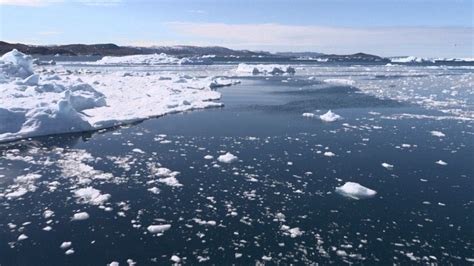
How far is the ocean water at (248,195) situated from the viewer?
661 centimetres

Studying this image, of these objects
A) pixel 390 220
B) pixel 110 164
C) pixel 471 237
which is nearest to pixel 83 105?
pixel 110 164

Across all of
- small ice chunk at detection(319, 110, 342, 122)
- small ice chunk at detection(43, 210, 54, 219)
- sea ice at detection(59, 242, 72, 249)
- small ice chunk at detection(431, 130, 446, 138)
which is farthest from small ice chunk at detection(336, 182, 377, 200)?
small ice chunk at detection(319, 110, 342, 122)

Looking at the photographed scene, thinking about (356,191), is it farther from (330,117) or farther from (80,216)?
(330,117)

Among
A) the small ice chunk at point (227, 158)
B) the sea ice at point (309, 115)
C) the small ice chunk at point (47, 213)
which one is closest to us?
the small ice chunk at point (47, 213)

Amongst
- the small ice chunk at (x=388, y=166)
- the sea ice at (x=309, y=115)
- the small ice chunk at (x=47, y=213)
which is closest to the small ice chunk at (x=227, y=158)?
A: the small ice chunk at (x=388, y=166)

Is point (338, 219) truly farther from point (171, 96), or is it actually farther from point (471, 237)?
point (171, 96)

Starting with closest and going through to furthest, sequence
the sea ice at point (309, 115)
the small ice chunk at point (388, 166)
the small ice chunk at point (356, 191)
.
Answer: the small ice chunk at point (356, 191), the small ice chunk at point (388, 166), the sea ice at point (309, 115)

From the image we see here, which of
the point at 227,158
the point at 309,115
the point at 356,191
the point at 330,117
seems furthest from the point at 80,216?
the point at 309,115

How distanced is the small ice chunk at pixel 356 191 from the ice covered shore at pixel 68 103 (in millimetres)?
10013

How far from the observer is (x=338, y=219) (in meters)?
7.73

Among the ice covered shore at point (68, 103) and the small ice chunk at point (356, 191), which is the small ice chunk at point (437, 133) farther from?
the ice covered shore at point (68, 103)

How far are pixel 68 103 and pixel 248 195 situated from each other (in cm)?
936

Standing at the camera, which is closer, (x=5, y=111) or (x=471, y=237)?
(x=471, y=237)

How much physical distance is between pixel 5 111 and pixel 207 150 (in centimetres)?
734
